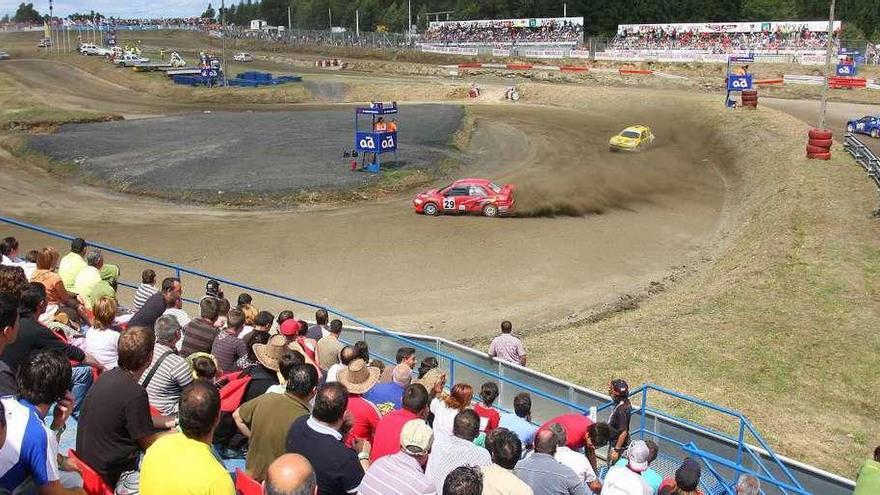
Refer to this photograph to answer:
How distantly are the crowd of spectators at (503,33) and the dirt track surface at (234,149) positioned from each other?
143 feet

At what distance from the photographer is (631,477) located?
7043 mm

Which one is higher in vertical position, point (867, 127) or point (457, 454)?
point (867, 127)

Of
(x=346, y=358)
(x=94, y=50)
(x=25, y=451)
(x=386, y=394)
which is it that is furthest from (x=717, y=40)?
(x=25, y=451)

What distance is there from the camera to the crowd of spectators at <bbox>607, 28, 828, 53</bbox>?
71125 millimetres

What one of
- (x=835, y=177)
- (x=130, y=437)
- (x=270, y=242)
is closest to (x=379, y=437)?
(x=130, y=437)

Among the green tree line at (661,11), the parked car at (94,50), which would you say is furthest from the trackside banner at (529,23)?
the parked car at (94,50)

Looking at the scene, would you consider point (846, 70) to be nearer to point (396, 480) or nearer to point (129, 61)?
point (396, 480)

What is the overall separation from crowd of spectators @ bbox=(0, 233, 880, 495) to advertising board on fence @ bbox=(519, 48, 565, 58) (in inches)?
3203

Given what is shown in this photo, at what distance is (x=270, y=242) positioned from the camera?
991 inches

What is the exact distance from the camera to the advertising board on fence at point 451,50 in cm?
9444

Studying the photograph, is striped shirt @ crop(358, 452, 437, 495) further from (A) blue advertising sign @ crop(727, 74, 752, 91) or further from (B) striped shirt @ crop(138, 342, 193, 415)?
(A) blue advertising sign @ crop(727, 74, 752, 91)

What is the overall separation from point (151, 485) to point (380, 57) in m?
101

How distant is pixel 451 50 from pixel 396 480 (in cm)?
9546

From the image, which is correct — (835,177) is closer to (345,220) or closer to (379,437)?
(345,220)
